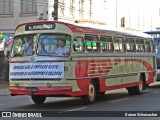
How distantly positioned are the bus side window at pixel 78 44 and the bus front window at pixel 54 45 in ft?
0.90

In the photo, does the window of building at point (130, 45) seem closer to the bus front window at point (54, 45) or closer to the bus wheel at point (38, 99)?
the bus wheel at point (38, 99)

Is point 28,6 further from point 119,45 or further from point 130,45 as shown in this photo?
point 119,45

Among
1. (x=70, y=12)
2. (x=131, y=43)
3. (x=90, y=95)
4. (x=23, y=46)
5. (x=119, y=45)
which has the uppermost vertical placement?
(x=70, y=12)

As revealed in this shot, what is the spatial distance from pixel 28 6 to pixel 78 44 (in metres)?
30.9

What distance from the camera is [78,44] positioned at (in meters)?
15.4

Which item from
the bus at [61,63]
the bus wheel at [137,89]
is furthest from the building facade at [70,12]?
the bus at [61,63]

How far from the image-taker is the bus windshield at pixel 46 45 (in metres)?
14.9

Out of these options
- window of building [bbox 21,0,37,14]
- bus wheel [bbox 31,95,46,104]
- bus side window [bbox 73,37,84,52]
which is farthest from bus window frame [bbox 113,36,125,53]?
window of building [bbox 21,0,37,14]

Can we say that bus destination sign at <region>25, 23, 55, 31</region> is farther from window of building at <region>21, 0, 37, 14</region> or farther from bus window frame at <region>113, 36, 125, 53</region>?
window of building at <region>21, 0, 37, 14</region>

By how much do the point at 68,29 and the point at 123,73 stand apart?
4.83 metres

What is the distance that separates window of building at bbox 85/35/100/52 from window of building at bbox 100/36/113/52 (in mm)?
351

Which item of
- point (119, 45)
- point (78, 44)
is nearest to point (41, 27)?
point (78, 44)

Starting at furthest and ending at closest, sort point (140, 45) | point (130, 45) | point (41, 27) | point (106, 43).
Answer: point (140, 45)
point (130, 45)
point (106, 43)
point (41, 27)

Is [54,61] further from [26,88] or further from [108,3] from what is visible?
[108,3]
